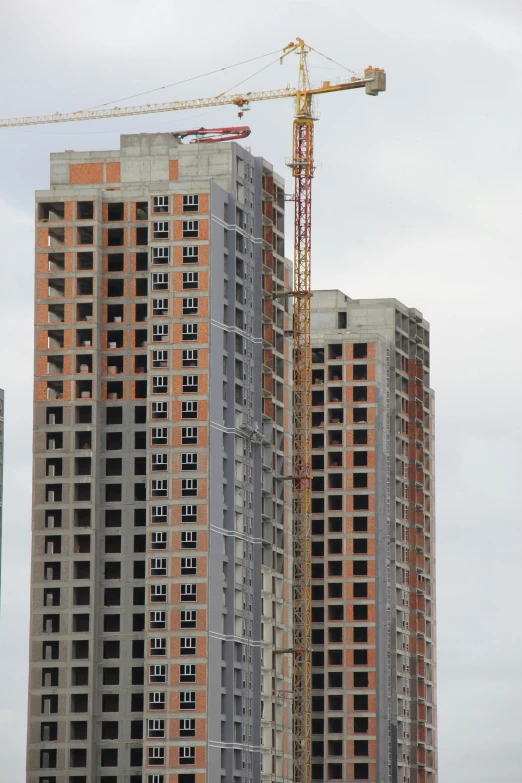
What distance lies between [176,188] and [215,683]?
44.8 metres

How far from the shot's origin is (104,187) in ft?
634

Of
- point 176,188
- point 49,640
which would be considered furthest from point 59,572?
point 176,188

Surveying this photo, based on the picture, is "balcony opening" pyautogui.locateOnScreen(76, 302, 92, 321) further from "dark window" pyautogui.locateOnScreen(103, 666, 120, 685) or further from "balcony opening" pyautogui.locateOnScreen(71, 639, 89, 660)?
"dark window" pyautogui.locateOnScreen(103, 666, 120, 685)

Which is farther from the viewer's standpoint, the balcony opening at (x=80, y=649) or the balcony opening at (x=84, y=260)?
the balcony opening at (x=84, y=260)

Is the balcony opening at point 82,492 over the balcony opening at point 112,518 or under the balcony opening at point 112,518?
over

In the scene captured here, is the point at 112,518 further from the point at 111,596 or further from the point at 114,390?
the point at 114,390

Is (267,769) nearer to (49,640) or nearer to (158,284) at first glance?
(49,640)

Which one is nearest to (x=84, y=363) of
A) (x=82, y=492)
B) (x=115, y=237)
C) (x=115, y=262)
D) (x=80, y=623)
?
(x=115, y=262)

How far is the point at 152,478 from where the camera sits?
181375mm

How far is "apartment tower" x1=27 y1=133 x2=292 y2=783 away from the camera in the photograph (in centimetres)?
17838

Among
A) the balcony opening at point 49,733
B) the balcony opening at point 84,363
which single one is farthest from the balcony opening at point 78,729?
the balcony opening at point 84,363

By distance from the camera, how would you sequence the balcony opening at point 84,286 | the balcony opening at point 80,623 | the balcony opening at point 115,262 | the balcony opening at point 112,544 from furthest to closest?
the balcony opening at point 115,262, the balcony opening at point 84,286, the balcony opening at point 112,544, the balcony opening at point 80,623

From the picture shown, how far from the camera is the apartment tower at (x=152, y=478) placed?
178375 millimetres

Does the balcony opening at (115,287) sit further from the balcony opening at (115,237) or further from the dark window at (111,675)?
the dark window at (111,675)
